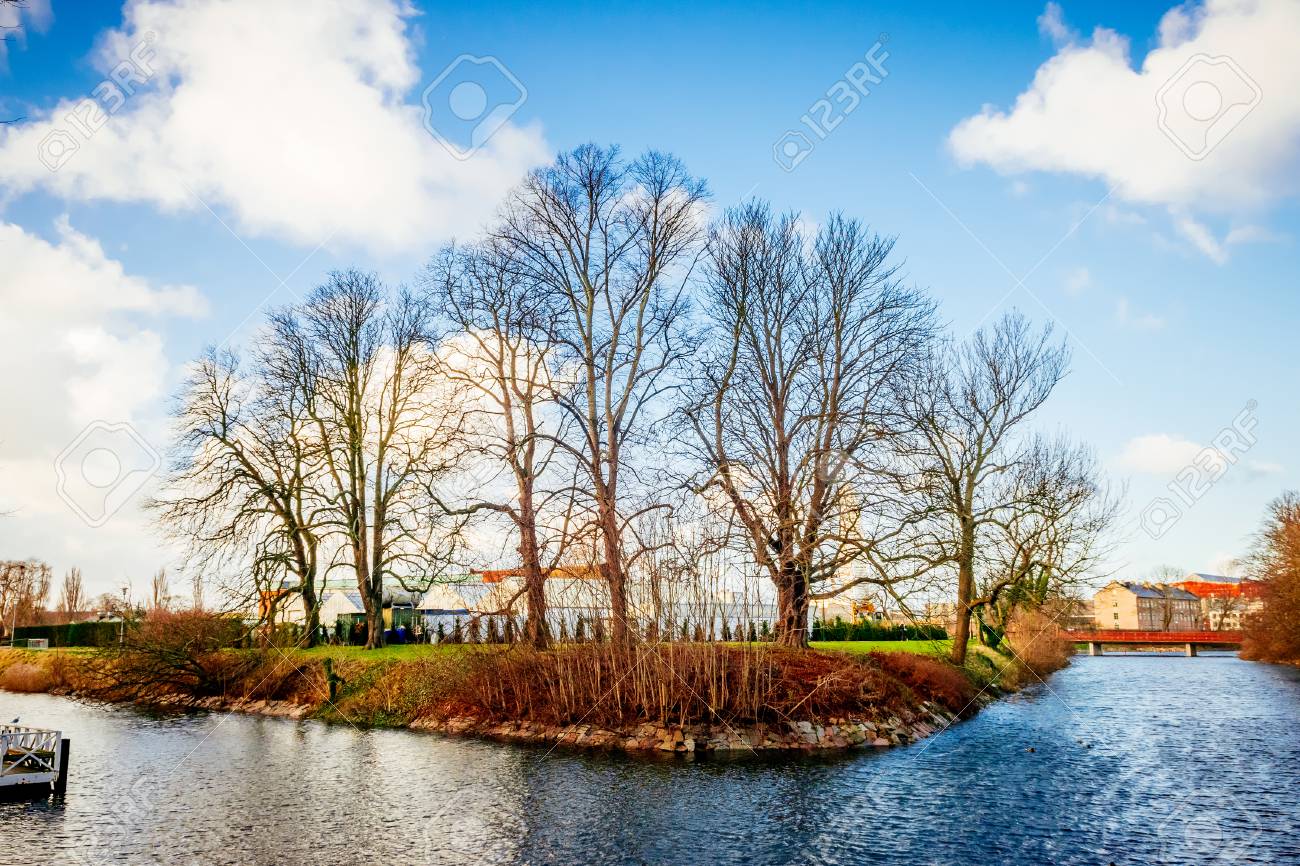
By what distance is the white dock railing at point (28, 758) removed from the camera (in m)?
14.1

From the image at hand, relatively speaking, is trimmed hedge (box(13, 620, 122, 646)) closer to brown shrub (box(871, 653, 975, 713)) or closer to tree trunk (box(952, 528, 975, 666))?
brown shrub (box(871, 653, 975, 713))

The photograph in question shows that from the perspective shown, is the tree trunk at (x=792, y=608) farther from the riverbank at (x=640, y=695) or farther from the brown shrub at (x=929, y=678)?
the brown shrub at (x=929, y=678)

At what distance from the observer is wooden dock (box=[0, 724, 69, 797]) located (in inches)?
553

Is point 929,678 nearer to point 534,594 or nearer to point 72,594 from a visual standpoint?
point 534,594

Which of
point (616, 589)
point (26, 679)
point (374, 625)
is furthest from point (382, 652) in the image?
point (26, 679)

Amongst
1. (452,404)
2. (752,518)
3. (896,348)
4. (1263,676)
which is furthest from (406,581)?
(1263,676)

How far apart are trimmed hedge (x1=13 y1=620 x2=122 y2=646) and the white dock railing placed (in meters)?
24.6

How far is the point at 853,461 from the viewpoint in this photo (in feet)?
76.5

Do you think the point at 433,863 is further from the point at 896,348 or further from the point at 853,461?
the point at 896,348

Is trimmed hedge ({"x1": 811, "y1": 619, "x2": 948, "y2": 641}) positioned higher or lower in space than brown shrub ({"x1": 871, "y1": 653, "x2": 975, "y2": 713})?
higher

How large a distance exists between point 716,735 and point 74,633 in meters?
41.3

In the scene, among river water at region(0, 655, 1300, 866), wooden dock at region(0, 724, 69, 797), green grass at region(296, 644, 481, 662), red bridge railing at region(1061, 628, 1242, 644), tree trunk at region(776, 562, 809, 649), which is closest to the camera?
river water at region(0, 655, 1300, 866)

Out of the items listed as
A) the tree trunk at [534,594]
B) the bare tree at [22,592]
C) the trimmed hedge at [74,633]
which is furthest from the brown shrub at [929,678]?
the bare tree at [22,592]
